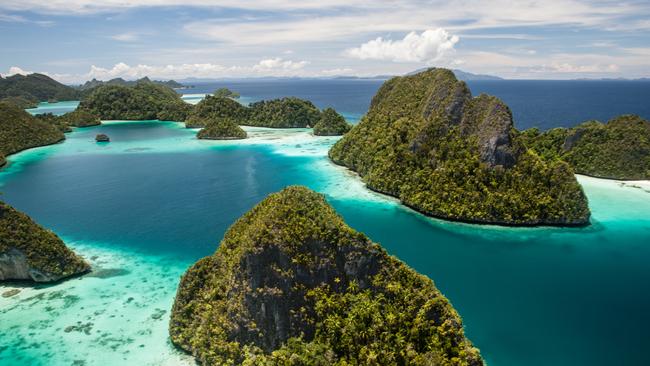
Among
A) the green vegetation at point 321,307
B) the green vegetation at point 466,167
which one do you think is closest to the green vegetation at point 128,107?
the green vegetation at point 466,167

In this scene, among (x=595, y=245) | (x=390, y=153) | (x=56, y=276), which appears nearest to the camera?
(x=56, y=276)

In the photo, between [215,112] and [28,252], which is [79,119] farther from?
[28,252]

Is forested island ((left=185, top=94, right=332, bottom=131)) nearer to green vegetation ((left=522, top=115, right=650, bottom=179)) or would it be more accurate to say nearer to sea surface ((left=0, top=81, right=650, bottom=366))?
sea surface ((left=0, top=81, right=650, bottom=366))

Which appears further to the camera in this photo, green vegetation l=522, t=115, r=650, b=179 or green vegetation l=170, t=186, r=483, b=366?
green vegetation l=522, t=115, r=650, b=179

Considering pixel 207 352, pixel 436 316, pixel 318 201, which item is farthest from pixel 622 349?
pixel 207 352

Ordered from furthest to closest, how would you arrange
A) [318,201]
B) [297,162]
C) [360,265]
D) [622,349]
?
[297,162], [318,201], [622,349], [360,265]

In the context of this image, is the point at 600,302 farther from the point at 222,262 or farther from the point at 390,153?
the point at 390,153

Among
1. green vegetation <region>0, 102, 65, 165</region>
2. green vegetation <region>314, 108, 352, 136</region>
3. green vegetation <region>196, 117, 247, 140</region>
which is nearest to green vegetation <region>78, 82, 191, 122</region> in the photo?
green vegetation <region>196, 117, 247, 140</region>
